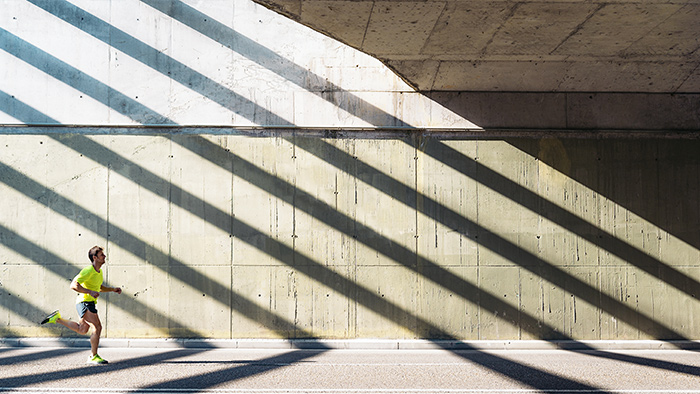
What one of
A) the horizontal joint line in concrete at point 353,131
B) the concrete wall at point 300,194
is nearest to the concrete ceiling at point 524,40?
the concrete wall at point 300,194

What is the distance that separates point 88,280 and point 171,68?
15.6 ft

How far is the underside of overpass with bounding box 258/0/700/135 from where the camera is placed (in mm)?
6979

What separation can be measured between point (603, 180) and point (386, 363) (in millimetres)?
5910

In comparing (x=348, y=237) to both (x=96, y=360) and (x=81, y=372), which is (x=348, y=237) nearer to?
(x=96, y=360)

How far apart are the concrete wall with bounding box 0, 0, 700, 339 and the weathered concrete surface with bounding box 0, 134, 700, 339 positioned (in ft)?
0.13

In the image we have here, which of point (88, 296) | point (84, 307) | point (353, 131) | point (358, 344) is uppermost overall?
point (353, 131)

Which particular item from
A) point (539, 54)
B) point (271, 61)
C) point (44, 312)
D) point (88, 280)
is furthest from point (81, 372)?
point (539, 54)

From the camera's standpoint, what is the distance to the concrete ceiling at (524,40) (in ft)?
22.7

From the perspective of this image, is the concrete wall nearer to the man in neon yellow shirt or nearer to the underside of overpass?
the underside of overpass

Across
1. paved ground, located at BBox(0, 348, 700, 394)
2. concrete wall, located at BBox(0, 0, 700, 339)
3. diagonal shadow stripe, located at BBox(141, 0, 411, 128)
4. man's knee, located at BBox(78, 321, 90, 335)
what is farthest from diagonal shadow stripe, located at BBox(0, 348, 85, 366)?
diagonal shadow stripe, located at BBox(141, 0, 411, 128)

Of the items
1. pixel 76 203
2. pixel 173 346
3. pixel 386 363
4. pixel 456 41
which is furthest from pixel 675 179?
pixel 76 203

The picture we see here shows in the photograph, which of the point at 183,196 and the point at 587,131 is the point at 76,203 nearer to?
the point at 183,196

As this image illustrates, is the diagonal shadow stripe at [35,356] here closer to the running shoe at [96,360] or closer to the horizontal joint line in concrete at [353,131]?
the running shoe at [96,360]

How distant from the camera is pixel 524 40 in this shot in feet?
26.4
